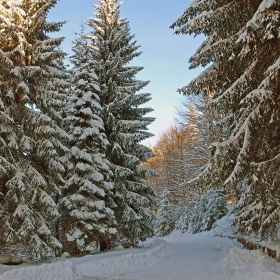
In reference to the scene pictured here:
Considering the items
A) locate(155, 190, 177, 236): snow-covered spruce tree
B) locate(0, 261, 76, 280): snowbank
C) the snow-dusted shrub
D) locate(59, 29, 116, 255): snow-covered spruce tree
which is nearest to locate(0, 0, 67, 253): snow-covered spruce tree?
locate(59, 29, 116, 255): snow-covered spruce tree

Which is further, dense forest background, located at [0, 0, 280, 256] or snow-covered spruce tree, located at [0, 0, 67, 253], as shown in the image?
snow-covered spruce tree, located at [0, 0, 67, 253]

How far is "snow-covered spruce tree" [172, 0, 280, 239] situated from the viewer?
6.55 metres

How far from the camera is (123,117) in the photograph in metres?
17.1

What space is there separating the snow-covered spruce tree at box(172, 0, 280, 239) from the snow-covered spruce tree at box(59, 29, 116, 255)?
19.7 feet

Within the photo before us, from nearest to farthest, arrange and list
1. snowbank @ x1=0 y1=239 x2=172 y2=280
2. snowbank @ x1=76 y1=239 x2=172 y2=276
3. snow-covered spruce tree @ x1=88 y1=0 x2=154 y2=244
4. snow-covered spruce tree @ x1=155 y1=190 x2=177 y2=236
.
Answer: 1. snowbank @ x1=0 y1=239 x2=172 y2=280
2. snowbank @ x1=76 y1=239 x2=172 y2=276
3. snow-covered spruce tree @ x1=88 y1=0 x2=154 y2=244
4. snow-covered spruce tree @ x1=155 y1=190 x2=177 y2=236

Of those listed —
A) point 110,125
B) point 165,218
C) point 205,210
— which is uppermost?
point 110,125

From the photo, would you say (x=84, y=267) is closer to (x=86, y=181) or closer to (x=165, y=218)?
(x=86, y=181)

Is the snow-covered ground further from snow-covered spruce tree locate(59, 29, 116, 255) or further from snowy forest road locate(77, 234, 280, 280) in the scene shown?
snow-covered spruce tree locate(59, 29, 116, 255)

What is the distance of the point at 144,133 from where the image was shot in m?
16.7

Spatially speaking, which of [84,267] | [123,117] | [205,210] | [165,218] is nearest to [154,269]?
[84,267]

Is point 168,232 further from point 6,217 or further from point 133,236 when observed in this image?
point 6,217

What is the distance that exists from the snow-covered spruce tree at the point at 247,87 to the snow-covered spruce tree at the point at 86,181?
6018 millimetres

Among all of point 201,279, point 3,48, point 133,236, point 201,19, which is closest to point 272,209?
point 201,279

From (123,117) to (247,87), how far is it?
9900 millimetres
